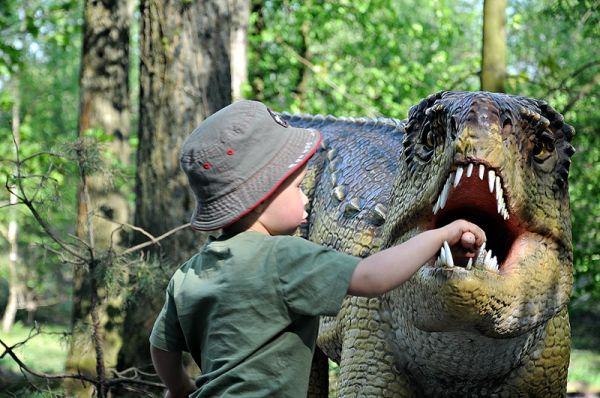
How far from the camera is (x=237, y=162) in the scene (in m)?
3.02

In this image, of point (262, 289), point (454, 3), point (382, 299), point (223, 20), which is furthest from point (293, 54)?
point (454, 3)

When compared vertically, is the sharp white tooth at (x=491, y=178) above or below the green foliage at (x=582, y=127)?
above

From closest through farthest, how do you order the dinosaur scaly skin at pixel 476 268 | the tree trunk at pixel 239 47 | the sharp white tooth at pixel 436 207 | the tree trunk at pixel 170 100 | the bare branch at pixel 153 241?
the dinosaur scaly skin at pixel 476 268 < the sharp white tooth at pixel 436 207 < the bare branch at pixel 153 241 < the tree trunk at pixel 170 100 < the tree trunk at pixel 239 47

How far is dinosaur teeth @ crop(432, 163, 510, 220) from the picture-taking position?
119 inches

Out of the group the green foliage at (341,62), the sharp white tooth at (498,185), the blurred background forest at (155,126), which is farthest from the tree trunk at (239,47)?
the sharp white tooth at (498,185)

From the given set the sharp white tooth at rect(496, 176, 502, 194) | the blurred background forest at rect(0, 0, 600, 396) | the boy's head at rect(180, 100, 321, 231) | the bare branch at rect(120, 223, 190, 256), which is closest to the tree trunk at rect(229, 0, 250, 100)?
the blurred background forest at rect(0, 0, 600, 396)

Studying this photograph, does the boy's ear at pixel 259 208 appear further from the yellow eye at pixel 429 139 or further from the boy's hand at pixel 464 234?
the yellow eye at pixel 429 139

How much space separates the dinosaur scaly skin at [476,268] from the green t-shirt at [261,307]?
0.46 m

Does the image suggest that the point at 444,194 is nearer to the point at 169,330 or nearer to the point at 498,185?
the point at 498,185

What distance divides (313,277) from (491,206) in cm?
71

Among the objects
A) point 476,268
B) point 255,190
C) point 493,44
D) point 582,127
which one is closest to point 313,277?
point 255,190

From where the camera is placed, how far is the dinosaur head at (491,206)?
304 centimetres

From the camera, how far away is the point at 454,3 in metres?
36.4

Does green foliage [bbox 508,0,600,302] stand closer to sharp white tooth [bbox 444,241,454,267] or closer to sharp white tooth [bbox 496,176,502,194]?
sharp white tooth [bbox 496,176,502,194]
